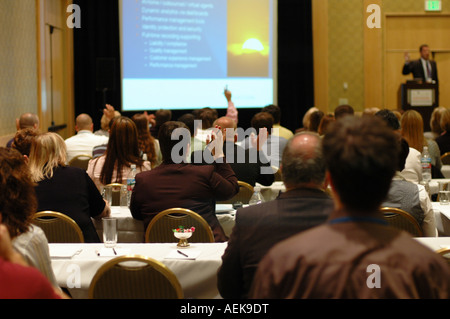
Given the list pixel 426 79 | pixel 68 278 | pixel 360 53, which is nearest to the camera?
pixel 68 278

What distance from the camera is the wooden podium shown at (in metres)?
11.4

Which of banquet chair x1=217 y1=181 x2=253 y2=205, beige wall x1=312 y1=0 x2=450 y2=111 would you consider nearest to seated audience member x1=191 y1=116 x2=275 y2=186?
banquet chair x1=217 y1=181 x2=253 y2=205

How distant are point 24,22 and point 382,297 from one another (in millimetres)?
8238

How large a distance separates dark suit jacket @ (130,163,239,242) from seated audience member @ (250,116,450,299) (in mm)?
2666

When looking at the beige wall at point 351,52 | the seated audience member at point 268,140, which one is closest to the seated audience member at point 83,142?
the seated audience member at point 268,140

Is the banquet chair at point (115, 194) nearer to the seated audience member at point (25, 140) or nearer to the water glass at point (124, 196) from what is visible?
the water glass at point (124, 196)

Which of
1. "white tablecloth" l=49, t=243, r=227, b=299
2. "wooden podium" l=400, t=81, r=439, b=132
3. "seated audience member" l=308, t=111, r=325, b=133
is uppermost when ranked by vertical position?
"wooden podium" l=400, t=81, r=439, b=132

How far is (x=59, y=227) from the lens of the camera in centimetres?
384

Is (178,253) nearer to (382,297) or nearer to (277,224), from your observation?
(277,224)

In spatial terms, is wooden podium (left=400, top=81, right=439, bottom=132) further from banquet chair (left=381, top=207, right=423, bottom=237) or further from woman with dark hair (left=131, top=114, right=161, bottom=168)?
banquet chair (left=381, top=207, right=423, bottom=237)

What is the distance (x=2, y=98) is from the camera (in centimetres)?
772

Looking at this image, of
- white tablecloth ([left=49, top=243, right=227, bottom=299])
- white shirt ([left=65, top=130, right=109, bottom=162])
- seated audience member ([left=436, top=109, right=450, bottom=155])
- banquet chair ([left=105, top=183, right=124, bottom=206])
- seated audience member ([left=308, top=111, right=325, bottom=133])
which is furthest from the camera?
seated audience member ([left=308, top=111, right=325, bottom=133])

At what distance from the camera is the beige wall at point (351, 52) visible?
12812mm
